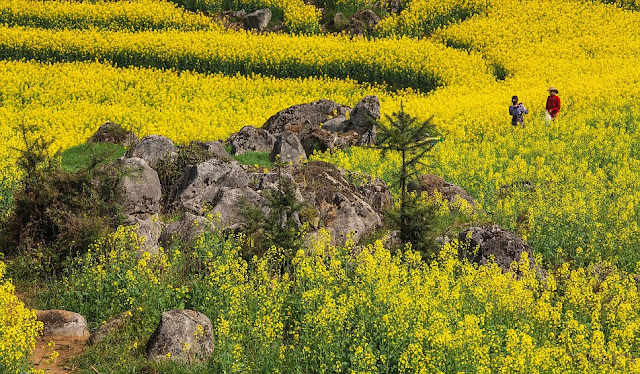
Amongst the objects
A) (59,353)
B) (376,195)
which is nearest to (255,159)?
(376,195)

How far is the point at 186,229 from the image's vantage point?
1462 centimetres

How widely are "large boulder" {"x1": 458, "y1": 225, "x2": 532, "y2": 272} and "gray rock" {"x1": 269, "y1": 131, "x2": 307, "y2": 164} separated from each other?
961 centimetres

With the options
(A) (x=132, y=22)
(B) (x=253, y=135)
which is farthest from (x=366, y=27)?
(B) (x=253, y=135)

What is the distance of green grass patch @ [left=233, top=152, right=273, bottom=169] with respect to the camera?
2366 centimetres

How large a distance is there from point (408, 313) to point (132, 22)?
136 ft

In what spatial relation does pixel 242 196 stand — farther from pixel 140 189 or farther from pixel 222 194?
pixel 140 189

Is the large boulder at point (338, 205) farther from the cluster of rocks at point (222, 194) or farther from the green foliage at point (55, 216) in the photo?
the green foliage at point (55, 216)

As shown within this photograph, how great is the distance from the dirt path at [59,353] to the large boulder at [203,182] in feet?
19.0

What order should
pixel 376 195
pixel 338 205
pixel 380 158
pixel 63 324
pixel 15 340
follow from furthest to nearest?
pixel 380 158, pixel 376 195, pixel 338 205, pixel 63 324, pixel 15 340

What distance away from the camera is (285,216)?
1482 centimetres

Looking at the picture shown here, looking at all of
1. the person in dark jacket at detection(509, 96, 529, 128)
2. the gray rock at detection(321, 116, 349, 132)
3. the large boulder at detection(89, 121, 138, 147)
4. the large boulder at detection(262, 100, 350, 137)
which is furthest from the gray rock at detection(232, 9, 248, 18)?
the large boulder at detection(89, 121, 138, 147)

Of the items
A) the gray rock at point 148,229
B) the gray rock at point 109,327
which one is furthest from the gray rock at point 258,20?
the gray rock at point 109,327

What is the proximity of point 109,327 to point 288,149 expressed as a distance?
1276 centimetres

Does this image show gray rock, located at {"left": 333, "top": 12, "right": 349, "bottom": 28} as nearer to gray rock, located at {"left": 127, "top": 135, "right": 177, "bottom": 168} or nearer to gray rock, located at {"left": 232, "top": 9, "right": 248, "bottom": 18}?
gray rock, located at {"left": 232, "top": 9, "right": 248, "bottom": 18}
